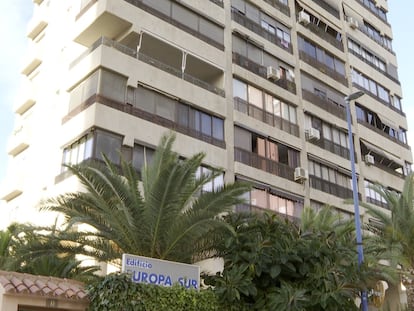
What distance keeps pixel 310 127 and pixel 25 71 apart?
17164mm

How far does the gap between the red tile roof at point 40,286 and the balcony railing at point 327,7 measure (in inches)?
1161

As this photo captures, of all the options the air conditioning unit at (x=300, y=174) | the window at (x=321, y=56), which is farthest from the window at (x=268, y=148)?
the window at (x=321, y=56)

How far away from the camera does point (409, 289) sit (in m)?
23.7

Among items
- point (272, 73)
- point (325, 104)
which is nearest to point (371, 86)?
point (325, 104)

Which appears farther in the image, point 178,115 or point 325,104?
point 325,104

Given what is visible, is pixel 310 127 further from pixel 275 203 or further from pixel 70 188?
pixel 70 188

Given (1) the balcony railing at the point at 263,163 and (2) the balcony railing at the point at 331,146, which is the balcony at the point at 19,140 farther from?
(2) the balcony railing at the point at 331,146

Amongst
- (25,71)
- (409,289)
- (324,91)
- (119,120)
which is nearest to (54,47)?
(25,71)

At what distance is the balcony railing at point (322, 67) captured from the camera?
113 ft

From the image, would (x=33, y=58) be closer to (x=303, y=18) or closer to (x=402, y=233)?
(x=303, y=18)

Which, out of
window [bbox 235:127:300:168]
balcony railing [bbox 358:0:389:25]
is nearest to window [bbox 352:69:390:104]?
balcony railing [bbox 358:0:389:25]

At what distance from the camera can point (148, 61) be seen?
24.0 metres

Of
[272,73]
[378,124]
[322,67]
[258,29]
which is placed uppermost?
[322,67]

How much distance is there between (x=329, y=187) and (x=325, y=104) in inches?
220
